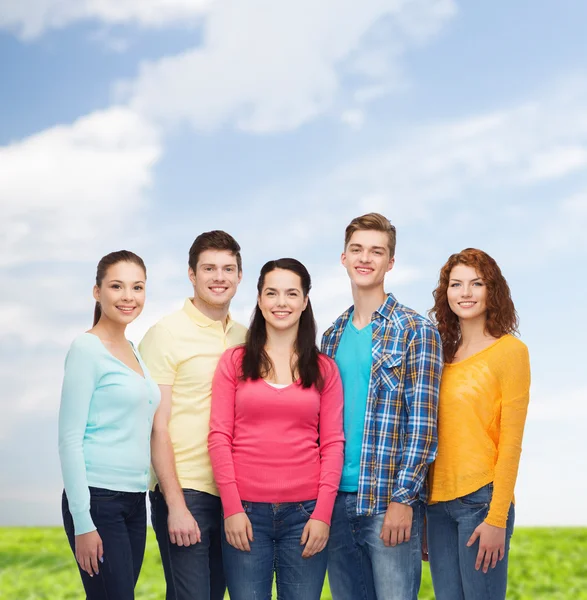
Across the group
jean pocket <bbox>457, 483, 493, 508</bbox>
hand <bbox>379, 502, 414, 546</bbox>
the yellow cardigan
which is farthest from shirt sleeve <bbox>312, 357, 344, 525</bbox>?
jean pocket <bbox>457, 483, 493, 508</bbox>

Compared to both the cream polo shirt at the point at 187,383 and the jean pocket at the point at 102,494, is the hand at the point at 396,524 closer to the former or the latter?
the cream polo shirt at the point at 187,383

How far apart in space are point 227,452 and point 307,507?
16.5 inches

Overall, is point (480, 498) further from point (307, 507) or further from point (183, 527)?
point (183, 527)

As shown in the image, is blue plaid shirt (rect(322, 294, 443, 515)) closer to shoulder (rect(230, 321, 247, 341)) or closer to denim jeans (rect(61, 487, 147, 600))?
shoulder (rect(230, 321, 247, 341))

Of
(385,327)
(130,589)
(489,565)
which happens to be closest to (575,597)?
(489,565)

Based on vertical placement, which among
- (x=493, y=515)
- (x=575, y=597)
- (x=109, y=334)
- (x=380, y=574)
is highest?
(x=109, y=334)

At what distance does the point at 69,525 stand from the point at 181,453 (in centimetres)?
57

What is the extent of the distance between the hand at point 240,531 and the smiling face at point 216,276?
977 millimetres

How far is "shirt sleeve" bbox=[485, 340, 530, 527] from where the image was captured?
10.8ft

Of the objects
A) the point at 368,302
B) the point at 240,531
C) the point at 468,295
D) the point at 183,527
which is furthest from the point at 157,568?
the point at 468,295

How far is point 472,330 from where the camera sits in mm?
3656

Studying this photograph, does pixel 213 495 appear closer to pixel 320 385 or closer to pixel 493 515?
pixel 320 385

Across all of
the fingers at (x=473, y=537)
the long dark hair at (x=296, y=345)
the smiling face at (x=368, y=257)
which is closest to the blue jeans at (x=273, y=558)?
the long dark hair at (x=296, y=345)

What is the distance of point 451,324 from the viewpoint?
379 cm
